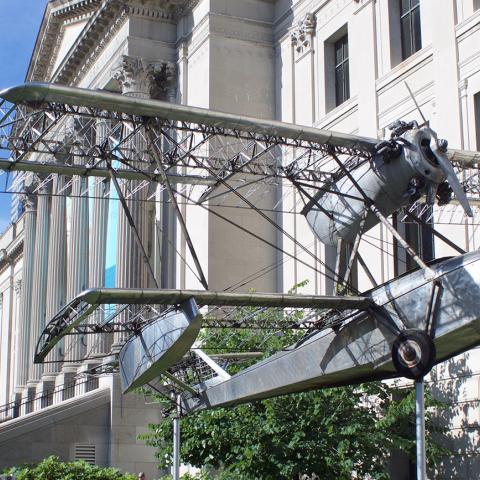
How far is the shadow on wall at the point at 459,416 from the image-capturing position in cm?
2442

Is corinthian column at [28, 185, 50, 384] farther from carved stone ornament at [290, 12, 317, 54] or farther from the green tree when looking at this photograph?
the green tree

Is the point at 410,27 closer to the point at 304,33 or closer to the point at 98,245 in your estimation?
the point at 304,33

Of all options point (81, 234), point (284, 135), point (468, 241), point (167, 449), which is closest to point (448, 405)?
point (468, 241)

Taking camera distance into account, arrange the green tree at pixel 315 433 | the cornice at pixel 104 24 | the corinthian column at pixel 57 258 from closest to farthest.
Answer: the green tree at pixel 315 433 < the cornice at pixel 104 24 < the corinthian column at pixel 57 258

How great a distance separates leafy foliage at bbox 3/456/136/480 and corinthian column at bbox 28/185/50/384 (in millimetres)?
21202

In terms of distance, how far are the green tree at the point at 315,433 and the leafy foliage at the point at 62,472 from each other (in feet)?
17.7

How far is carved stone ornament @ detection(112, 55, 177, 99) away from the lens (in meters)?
39.3

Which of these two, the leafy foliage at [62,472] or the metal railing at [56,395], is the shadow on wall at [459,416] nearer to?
the leafy foliage at [62,472]

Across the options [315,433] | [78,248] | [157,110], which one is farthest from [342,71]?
[157,110]

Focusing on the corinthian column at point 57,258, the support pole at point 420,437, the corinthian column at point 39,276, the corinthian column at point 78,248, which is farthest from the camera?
the corinthian column at point 39,276

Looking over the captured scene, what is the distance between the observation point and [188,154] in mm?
17000

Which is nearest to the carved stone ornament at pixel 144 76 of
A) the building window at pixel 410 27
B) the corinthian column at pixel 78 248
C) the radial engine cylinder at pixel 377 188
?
the corinthian column at pixel 78 248

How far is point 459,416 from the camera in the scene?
24891 mm

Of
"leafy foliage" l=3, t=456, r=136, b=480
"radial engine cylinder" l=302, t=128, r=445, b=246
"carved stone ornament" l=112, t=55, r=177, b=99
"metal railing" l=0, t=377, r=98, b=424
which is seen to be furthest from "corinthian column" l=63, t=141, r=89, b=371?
"radial engine cylinder" l=302, t=128, r=445, b=246
